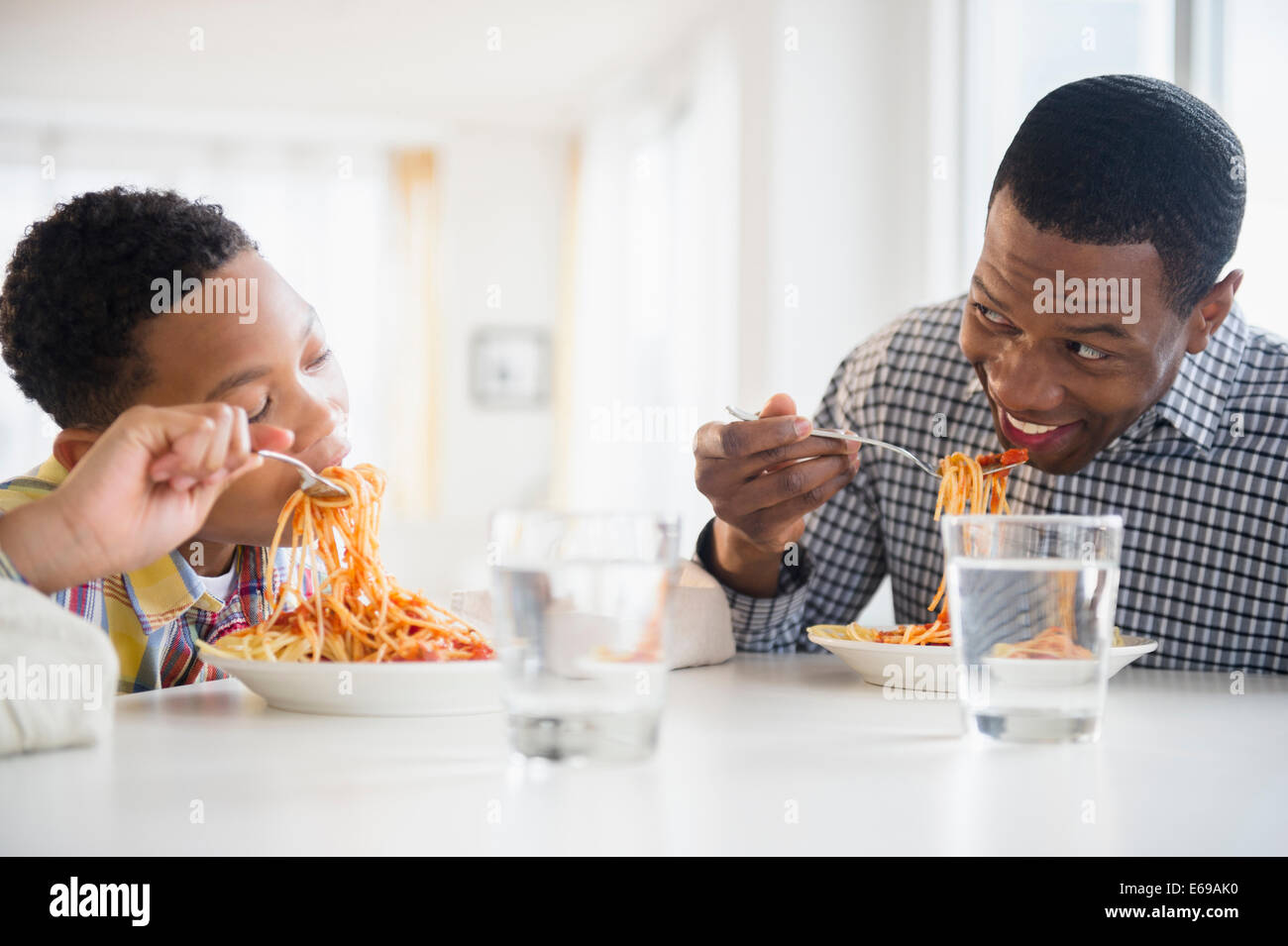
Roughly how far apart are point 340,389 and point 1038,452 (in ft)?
2.79

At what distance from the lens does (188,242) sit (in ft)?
4.51

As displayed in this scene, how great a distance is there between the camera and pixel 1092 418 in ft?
4.71

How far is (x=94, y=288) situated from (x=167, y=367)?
0.14 m

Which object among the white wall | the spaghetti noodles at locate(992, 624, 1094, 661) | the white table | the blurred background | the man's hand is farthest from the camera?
the white wall

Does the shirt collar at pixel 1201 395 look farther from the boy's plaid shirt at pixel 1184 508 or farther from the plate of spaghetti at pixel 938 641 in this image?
the plate of spaghetti at pixel 938 641

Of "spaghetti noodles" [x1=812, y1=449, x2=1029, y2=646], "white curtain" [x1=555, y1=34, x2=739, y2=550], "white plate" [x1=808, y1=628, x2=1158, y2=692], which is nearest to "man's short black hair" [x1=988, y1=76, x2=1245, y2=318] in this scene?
"spaghetti noodles" [x1=812, y1=449, x2=1029, y2=646]

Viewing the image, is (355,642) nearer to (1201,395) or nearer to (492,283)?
(1201,395)

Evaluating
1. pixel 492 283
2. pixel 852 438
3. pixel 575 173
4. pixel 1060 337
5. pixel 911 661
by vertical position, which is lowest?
pixel 911 661

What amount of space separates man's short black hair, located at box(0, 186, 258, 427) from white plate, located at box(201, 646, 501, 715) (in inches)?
20.4

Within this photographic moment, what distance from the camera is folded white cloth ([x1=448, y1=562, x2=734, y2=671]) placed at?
1296 millimetres

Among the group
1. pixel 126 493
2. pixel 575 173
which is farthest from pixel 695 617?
pixel 575 173

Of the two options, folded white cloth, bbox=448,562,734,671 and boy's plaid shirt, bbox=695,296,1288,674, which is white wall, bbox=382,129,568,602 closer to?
boy's plaid shirt, bbox=695,296,1288,674
